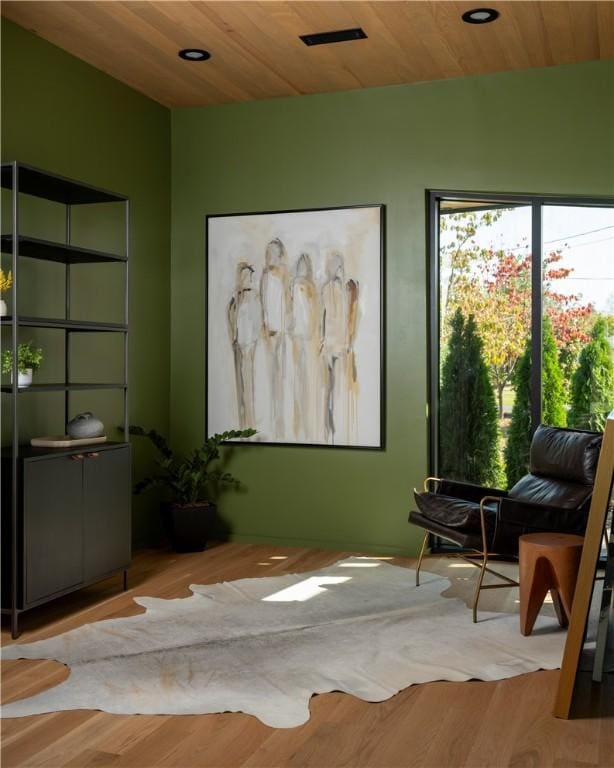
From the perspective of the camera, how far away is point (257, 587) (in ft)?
16.5

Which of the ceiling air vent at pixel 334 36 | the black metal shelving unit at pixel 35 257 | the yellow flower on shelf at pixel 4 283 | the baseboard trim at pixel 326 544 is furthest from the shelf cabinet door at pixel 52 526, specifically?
the ceiling air vent at pixel 334 36

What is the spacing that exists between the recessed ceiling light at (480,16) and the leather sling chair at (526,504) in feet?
7.79

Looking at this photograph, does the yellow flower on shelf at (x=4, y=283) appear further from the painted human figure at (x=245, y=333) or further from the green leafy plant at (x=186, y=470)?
the painted human figure at (x=245, y=333)

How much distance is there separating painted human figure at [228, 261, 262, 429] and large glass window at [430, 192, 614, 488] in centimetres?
132

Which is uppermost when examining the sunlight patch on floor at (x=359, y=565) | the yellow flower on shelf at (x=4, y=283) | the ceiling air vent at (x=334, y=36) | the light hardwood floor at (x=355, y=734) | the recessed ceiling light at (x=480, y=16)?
the ceiling air vent at (x=334, y=36)

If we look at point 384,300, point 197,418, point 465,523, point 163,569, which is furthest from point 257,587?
point 384,300

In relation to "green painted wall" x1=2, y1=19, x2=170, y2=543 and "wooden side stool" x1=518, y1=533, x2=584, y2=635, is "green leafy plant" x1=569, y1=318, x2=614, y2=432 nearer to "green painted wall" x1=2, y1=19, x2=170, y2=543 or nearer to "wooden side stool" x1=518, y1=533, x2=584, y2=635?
"wooden side stool" x1=518, y1=533, x2=584, y2=635

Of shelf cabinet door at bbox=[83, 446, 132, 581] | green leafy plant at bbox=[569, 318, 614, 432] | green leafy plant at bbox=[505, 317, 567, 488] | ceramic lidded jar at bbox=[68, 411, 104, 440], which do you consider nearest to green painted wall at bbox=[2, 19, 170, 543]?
ceramic lidded jar at bbox=[68, 411, 104, 440]

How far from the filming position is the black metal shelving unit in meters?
4.13

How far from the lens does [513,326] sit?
586 centimetres

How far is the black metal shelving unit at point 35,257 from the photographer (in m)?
4.13

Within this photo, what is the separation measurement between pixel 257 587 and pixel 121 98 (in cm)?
345

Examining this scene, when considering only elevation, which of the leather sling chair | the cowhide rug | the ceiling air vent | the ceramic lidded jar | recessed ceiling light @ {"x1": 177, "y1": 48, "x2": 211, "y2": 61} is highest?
recessed ceiling light @ {"x1": 177, "y1": 48, "x2": 211, "y2": 61}

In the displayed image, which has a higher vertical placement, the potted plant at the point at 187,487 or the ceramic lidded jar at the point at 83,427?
the ceramic lidded jar at the point at 83,427
